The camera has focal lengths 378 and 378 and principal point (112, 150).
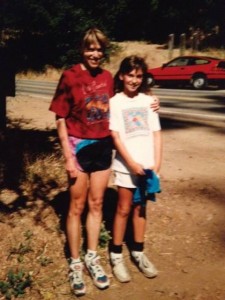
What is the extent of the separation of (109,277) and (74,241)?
548mm

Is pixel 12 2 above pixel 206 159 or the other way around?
above

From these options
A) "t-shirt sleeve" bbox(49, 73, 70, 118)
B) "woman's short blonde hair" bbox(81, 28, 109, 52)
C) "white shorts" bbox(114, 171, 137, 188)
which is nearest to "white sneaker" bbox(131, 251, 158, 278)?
"white shorts" bbox(114, 171, 137, 188)

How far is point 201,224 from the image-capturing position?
4586mm

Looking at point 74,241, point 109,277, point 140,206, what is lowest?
point 109,277

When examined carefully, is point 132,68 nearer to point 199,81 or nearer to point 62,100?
point 62,100

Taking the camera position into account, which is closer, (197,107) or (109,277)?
(109,277)

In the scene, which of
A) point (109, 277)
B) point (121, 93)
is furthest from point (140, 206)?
point (121, 93)

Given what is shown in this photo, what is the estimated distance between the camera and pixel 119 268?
367cm

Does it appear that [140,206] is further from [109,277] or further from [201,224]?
[201,224]

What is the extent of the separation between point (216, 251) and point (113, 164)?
1570mm

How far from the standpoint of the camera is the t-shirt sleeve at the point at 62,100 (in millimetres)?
3135

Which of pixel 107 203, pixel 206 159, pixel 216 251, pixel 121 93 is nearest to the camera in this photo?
pixel 121 93

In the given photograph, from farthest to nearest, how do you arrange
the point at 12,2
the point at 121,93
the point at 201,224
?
the point at 12,2, the point at 201,224, the point at 121,93

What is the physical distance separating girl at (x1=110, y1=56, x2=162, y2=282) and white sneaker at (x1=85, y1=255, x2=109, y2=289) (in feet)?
0.57
